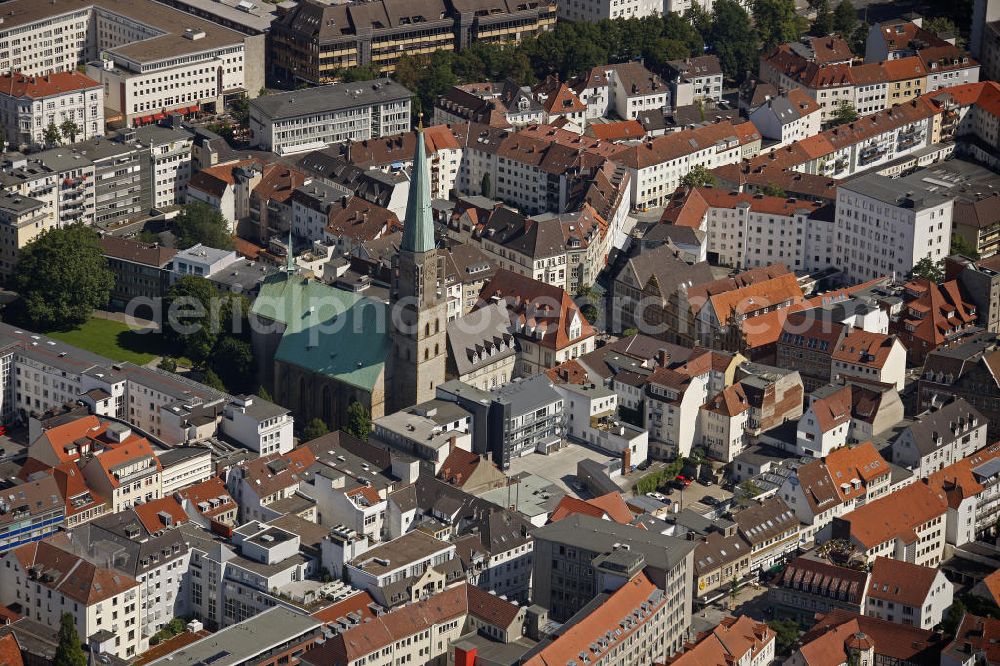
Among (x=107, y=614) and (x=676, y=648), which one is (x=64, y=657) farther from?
(x=676, y=648)

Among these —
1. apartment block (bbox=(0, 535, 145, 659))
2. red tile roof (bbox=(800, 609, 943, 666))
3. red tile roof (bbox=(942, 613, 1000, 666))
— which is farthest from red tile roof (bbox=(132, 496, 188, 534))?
red tile roof (bbox=(942, 613, 1000, 666))

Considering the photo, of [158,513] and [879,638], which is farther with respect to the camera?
[158,513]

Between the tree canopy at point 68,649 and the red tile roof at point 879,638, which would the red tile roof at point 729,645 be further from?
the tree canopy at point 68,649

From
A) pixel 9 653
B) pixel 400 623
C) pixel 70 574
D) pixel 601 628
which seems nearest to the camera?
pixel 601 628

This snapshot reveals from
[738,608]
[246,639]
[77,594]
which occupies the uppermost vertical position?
[77,594]

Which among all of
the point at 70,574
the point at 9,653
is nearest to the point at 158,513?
the point at 70,574

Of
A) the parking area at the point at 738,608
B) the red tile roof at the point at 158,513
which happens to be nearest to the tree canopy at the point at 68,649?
the red tile roof at the point at 158,513

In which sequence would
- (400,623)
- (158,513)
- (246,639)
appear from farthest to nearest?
(158,513) < (400,623) < (246,639)

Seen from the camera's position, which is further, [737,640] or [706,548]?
[706,548]

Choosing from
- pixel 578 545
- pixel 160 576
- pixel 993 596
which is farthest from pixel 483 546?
pixel 993 596

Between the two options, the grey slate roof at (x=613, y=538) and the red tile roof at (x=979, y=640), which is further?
the red tile roof at (x=979, y=640)

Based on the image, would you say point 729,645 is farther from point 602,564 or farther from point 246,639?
point 246,639
